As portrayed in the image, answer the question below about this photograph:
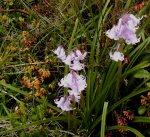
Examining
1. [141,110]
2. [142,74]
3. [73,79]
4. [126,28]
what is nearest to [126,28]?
[126,28]

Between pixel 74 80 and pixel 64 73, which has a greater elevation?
pixel 64 73

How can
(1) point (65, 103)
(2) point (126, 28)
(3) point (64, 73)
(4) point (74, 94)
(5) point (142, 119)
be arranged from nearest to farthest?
(2) point (126, 28) → (4) point (74, 94) → (1) point (65, 103) → (5) point (142, 119) → (3) point (64, 73)

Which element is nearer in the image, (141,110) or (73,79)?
(73,79)

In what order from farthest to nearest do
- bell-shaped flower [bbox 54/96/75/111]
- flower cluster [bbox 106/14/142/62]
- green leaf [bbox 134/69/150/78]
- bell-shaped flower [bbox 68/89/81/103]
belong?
green leaf [bbox 134/69/150/78]
bell-shaped flower [bbox 54/96/75/111]
bell-shaped flower [bbox 68/89/81/103]
flower cluster [bbox 106/14/142/62]

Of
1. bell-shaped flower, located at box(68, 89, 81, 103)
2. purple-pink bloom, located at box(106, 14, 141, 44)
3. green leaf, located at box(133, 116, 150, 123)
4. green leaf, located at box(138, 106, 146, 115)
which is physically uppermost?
purple-pink bloom, located at box(106, 14, 141, 44)

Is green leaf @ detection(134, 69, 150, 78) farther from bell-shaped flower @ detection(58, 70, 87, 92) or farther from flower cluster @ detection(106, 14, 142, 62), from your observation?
bell-shaped flower @ detection(58, 70, 87, 92)

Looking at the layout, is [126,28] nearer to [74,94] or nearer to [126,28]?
[126,28]

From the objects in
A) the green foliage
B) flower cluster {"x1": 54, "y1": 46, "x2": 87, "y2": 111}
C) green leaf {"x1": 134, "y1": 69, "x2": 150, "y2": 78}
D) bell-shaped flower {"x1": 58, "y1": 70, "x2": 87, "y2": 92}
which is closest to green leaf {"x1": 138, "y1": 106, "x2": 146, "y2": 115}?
the green foliage

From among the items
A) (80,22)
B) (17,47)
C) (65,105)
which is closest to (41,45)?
(17,47)

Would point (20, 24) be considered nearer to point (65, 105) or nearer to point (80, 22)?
point (80, 22)

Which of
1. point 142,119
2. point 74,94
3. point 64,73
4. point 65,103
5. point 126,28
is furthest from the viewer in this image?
point 64,73

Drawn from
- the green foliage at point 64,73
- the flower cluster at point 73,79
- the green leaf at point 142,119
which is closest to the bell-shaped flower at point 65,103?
the flower cluster at point 73,79

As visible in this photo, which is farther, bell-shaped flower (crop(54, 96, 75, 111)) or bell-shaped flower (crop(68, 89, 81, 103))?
bell-shaped flower (crop(54, 96, 75, 111))
